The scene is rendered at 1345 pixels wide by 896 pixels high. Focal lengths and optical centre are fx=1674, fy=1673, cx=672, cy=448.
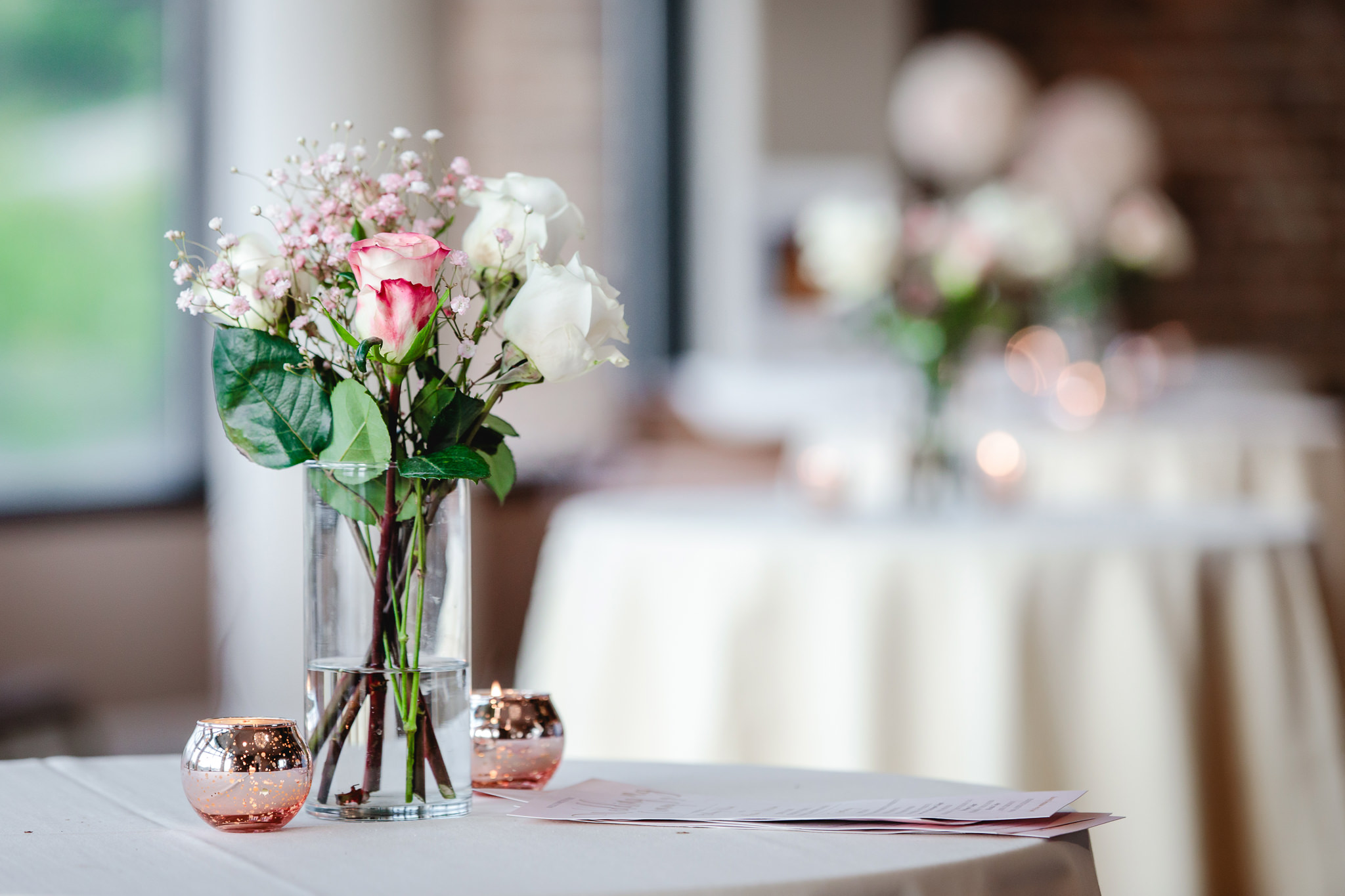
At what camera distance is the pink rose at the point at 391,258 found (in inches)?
37.9

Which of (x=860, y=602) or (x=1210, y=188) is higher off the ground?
(x=1210, y=188)

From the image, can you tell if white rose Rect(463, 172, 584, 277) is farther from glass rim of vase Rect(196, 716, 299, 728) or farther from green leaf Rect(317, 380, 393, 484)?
glass rim of vase Rect(196, 716, 299, 728)

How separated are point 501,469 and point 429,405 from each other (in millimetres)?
77

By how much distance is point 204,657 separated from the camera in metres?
5.03

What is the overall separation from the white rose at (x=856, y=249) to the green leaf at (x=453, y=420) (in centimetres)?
184

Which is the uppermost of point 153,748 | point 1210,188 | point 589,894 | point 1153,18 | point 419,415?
point 1153,18

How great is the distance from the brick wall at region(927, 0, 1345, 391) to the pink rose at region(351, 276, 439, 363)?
6.83 metres

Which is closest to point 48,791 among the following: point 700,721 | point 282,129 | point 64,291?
point 700,721

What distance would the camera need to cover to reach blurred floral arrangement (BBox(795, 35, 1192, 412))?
9.12 ft

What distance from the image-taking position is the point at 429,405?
101 cm

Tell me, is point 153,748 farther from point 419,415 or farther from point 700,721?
point 419,415

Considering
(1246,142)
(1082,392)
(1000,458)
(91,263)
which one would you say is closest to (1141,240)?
(1082,392)

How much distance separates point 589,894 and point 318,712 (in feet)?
0.90

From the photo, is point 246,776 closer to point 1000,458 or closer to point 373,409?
point 373,409
